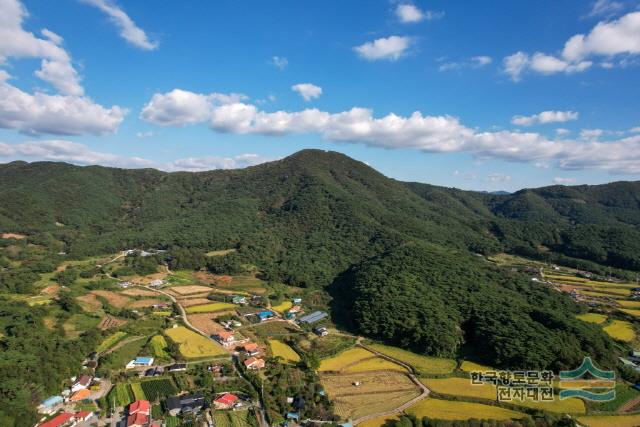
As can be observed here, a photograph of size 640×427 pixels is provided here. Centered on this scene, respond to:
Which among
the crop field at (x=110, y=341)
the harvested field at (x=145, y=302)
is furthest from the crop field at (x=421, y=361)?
the harvested field at (x=145, y=302)

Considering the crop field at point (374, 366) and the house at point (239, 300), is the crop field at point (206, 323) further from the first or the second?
the crop field at point (374, 366)

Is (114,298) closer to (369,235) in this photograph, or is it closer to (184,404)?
(184,404)

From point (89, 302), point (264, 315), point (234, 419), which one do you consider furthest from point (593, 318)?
point (89, 302)

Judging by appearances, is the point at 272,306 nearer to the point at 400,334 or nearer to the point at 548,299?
the point at 400,334

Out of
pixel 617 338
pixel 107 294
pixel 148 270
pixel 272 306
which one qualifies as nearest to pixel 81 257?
pixel 148 270

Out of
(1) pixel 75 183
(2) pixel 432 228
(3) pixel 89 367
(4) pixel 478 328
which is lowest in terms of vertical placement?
(3) pixel 89 367

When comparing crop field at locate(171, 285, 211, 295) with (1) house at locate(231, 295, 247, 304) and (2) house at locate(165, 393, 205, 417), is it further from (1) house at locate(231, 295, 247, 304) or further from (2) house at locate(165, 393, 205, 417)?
(2) house at locate(165, 393, 205, 417)
